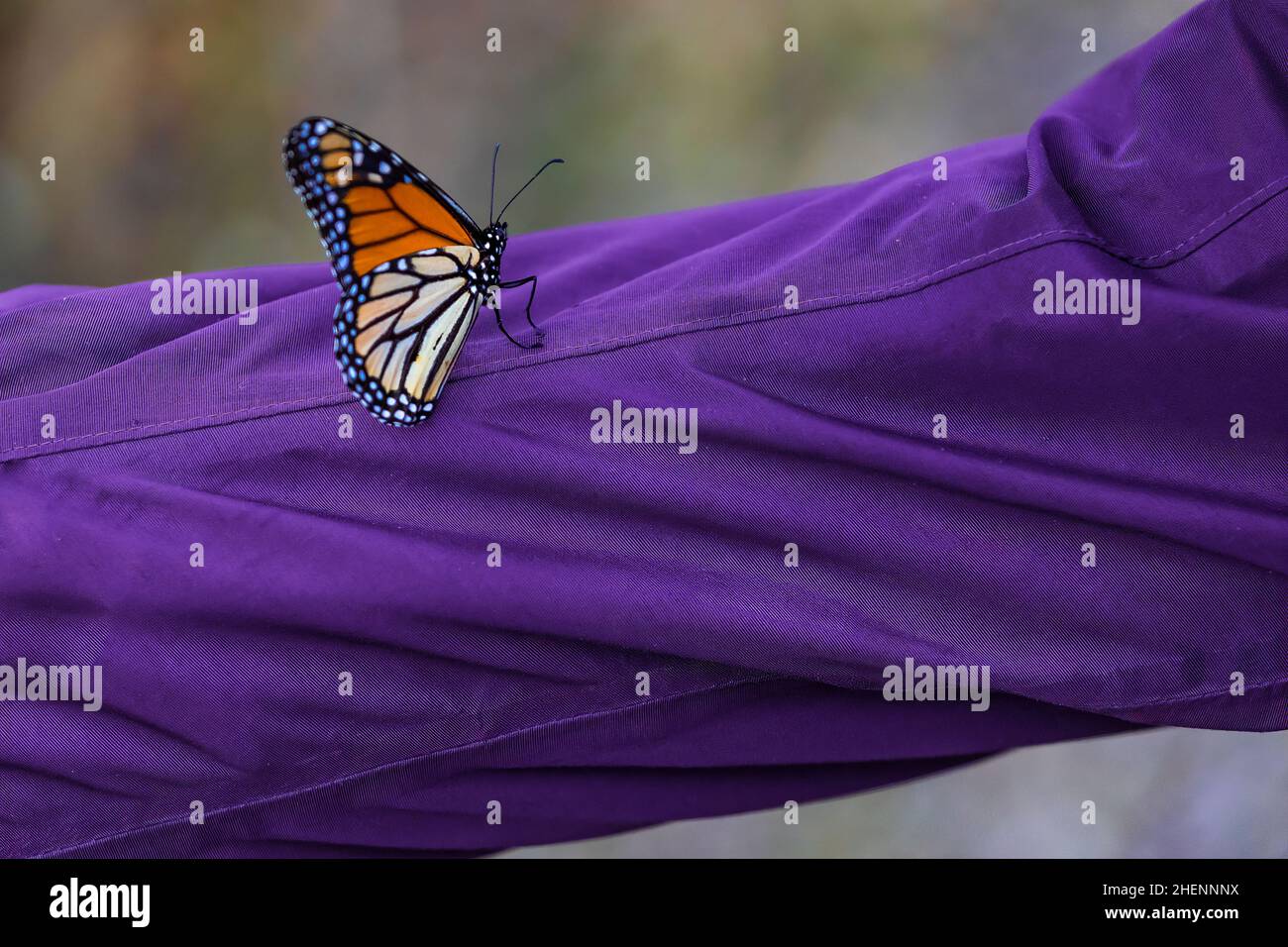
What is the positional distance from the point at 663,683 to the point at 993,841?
2.96 ft

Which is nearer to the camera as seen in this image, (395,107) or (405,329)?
(405,329)

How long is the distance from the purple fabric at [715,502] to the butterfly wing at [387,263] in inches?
0.7

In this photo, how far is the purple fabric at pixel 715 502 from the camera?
1.90 ft

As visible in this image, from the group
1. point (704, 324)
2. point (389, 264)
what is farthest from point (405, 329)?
point (704, 324)

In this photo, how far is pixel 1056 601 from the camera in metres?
0.60

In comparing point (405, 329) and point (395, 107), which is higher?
point (395, 107)

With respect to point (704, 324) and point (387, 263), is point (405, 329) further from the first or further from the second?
point (704, 324)

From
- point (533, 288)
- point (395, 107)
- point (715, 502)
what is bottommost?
point (715, 502)

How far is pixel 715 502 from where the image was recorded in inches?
23.3

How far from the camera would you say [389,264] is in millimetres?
580

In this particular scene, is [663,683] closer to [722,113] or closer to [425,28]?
[722,113]

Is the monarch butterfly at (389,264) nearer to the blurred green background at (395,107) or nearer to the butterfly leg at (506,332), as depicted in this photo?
the butterfly leg at (506,332)

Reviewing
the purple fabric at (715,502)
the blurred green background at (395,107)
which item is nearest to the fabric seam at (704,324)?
the purple fabric at (715,502)

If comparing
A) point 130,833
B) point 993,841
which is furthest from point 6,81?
point 993,841
